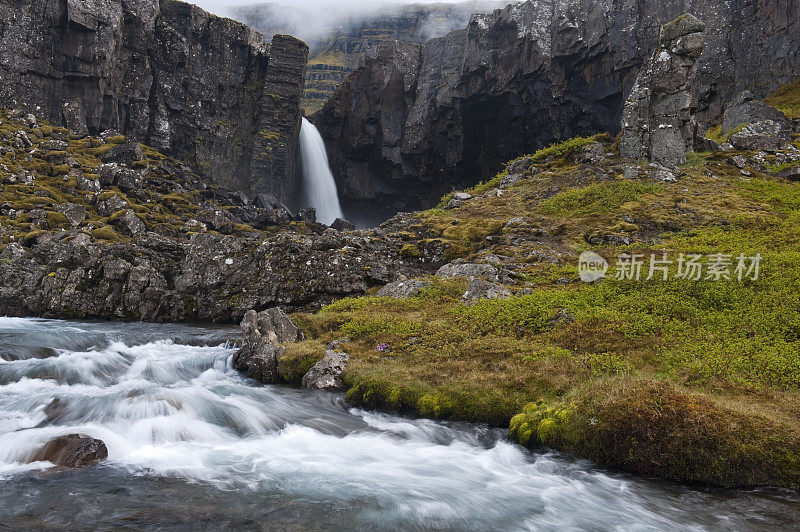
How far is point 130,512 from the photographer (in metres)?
6.32

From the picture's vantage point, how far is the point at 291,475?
7.98m

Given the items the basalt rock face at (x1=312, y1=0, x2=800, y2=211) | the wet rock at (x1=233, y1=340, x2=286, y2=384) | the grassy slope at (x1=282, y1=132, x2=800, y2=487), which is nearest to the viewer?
the grassy slope at (x1=282, y1=132, x2=800, y2=487)

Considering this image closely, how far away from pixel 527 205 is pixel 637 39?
32.4 meters

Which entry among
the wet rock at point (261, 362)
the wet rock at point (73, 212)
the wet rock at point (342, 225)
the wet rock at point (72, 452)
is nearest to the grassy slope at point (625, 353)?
the wet rock at point (261, 362)

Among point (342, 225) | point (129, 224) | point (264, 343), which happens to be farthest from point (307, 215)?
point (264, 343)

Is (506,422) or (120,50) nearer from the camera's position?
(506,422)

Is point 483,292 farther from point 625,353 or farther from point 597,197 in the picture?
point 597,197

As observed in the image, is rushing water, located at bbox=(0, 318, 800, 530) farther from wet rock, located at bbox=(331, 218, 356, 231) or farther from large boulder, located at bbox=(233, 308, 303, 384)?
wet rock, located at bbox=(331, 218, 356, 231)

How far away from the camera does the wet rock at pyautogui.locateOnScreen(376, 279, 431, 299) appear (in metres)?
19.2

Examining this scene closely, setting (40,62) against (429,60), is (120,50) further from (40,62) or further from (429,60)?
(429,60)

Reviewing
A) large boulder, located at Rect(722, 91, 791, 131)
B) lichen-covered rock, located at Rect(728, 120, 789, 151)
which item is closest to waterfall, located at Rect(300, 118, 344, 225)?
large boulder, located at Rect(722, 91, 791, 131)

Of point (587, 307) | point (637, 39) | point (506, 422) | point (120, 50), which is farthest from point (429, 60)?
point (506, 422)

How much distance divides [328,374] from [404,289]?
24.3ft

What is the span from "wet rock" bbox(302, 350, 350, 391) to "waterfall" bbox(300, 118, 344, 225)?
63.5m
